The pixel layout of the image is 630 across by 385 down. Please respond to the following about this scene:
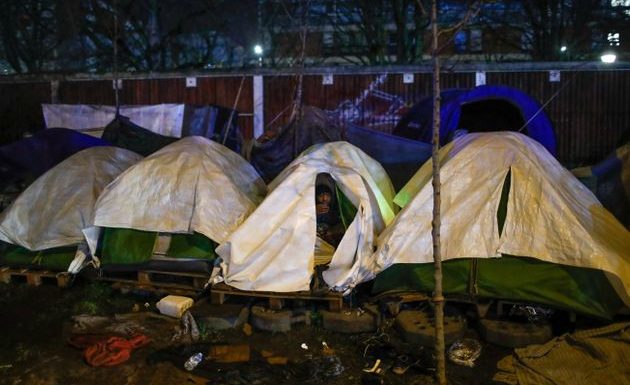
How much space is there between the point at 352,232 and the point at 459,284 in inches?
52.3

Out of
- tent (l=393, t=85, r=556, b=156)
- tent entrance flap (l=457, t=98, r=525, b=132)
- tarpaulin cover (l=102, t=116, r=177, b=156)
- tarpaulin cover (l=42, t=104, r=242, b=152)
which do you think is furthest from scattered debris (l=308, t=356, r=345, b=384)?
tarpaulin cover (l=42, t=104, r=242, b=152)

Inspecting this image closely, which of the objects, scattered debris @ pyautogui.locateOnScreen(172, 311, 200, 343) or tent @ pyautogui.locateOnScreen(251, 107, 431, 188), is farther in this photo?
tent @ pyautogui.locateOnScreen(251, 107, 431, 188)

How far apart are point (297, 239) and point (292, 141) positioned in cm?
341

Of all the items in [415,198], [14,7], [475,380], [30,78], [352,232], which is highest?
[14,7]

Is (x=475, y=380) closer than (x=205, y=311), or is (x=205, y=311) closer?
(x=475, y=380)

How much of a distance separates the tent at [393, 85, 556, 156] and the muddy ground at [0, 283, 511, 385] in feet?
15.3

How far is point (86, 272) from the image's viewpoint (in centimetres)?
733

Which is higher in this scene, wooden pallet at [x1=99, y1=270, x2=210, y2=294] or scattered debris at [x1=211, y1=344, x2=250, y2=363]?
wooden pallet at [x1=99, y1=270, x2=210, y2=294]

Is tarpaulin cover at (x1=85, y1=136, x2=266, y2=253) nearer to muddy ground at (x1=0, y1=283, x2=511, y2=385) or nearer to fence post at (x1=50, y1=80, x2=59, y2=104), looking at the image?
muddy ground at (x1=0, y1=283, x2=511, y2=385)

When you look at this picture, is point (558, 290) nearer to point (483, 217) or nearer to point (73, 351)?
point (483, 217)

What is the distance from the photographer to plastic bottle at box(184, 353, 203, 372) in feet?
16.7

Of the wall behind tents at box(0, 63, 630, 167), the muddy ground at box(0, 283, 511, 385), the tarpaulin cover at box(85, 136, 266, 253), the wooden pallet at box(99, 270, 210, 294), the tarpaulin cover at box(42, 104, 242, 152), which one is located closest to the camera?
the muddy ground at box(0, 283, 511, 385)

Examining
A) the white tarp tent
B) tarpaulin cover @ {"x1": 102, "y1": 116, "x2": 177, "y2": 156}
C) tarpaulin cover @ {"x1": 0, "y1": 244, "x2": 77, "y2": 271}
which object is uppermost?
the white tarp tent

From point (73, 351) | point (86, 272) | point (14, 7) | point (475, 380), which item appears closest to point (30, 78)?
point (14, 7)
